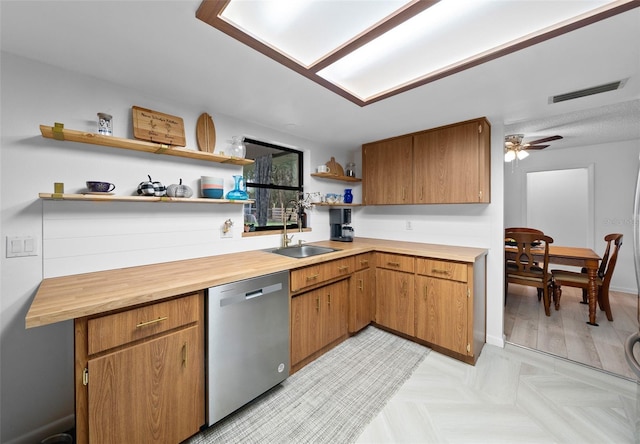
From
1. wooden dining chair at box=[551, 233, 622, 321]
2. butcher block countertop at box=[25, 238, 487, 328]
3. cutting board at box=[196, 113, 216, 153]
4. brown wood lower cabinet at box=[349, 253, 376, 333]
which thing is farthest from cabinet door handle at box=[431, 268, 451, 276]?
cutting board at box=[196, 113, 216, 153]

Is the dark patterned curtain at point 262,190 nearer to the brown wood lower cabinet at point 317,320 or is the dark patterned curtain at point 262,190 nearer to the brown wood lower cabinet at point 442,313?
the brown wood lower cabinet at point 317,320

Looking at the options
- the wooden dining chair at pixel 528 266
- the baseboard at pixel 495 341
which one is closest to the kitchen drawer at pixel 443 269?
the baseboard at pixel 495 341

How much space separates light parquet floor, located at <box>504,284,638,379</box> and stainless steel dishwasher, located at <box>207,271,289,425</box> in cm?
240

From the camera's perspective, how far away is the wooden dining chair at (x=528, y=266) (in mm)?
3057

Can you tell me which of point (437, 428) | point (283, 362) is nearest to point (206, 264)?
point (283, 362)

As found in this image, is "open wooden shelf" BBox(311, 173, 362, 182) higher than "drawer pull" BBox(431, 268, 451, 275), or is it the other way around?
"open wooden shelf" BBox(311, 173, 362, 182)

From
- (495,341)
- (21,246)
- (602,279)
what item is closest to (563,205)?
(602,279)

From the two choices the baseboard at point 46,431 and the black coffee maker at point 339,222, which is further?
the black coffee maker at point 339,222

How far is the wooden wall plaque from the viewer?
1771 millimetres

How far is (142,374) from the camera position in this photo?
1246 millimetres

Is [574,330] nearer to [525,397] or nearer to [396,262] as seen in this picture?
[525,397]

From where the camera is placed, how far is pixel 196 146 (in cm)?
212

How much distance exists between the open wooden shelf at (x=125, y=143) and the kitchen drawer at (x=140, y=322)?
1.07m

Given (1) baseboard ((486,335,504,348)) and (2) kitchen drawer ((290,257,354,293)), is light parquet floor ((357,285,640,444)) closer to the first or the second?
(1) baseboard ((486,335,504,348))
